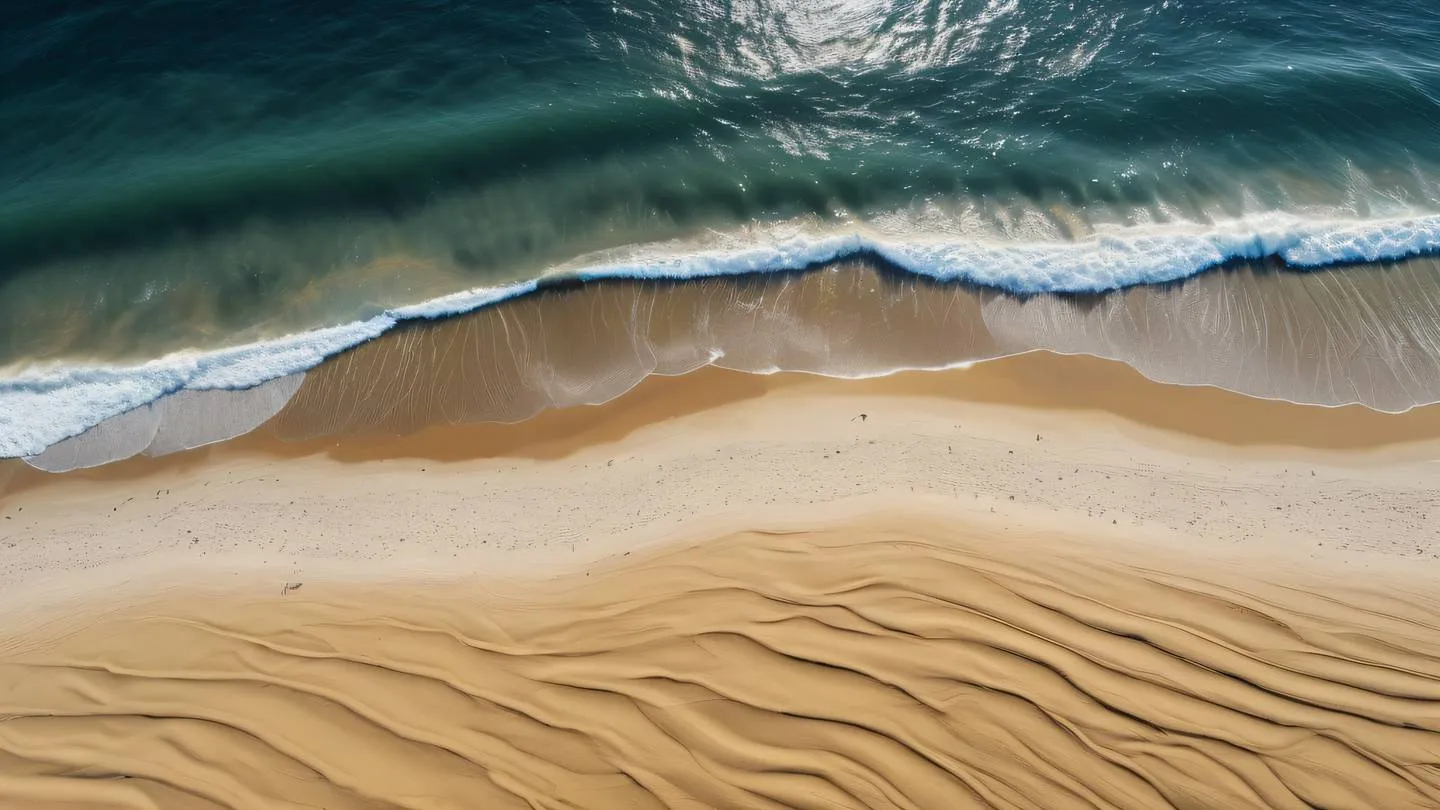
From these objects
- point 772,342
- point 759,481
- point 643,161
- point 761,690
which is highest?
point 643,161

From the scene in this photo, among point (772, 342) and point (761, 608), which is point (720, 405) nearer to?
point (772, 342)

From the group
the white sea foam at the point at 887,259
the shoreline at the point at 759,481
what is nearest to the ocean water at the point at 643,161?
the white sea foam at the point at 887,259

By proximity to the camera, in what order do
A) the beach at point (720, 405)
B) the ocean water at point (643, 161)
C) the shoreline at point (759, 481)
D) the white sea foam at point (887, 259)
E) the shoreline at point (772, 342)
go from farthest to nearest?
the ocean water at point (643, 161) < the white sea foam at point (887, 259) < the shoreline at point (772, 342) < the shoreline at point (759, 481) < the beach at point (720, 405)

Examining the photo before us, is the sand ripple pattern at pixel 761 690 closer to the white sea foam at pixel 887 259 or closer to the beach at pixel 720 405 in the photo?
the beach at pixel 720 405

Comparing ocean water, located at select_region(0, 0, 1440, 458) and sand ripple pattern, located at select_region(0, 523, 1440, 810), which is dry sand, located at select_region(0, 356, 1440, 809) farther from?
ocean water, located at select_region(0, 0, 1440, 458)

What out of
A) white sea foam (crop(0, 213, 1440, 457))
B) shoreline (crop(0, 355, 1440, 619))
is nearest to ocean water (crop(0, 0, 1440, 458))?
white sea foam (crop(0, 213, 1440, 457))

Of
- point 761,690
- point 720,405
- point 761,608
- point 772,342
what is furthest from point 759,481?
point 761,690
